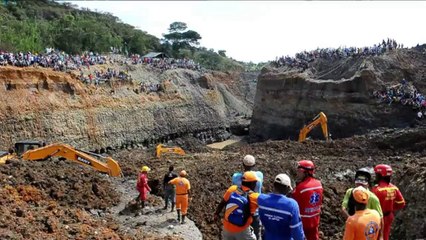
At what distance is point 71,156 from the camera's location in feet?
59.1

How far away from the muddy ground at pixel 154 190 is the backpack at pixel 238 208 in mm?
4139

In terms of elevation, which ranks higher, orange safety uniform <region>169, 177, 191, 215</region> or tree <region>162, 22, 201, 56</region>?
tree <region>162, 22, 201, 56</region>

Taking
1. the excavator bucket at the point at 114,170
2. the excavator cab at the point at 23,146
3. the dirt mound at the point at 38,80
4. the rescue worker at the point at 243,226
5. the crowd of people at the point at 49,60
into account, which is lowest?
the excavator bucket at the point at 114,170

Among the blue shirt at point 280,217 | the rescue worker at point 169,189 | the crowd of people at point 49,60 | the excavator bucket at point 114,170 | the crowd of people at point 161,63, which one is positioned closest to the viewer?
the blue shirt at point 280,217

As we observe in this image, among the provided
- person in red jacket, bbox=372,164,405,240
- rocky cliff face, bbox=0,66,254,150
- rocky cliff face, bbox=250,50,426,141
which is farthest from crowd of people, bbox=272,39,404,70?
person in red jacket, bbox=372,164,405,240

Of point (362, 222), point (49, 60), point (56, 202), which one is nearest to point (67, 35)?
point (49, 60)

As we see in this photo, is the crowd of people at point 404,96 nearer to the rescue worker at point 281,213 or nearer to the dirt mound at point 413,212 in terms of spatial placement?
the dirt mound at point 413,212

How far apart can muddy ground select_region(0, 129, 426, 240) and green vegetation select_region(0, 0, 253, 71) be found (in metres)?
25.6

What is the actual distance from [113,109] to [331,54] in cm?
1916

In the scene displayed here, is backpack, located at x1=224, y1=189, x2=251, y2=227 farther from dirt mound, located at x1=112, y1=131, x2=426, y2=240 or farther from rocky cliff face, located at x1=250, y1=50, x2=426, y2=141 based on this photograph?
rocky cliff face, located at x1=250, y1=50, x2=426, y2=141

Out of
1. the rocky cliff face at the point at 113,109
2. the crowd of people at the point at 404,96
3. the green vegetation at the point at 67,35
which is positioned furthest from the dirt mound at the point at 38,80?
the crowd of people at the point at 404,96

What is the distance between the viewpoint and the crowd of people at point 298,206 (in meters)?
5.48

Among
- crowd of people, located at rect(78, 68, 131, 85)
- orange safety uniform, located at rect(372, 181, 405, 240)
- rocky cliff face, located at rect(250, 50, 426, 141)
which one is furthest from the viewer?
crowd of people, located at rect(78, 68, 131, 85)

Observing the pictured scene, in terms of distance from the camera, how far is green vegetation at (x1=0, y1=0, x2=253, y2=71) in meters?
46.4
